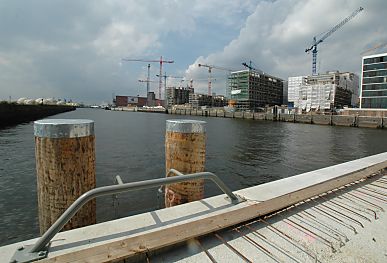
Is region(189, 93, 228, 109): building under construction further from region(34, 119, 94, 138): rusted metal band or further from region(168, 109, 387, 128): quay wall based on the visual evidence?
region(34, 119, 94, 138): rusted metal band

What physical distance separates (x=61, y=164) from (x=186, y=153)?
6.15 ft

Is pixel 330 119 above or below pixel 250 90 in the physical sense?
below

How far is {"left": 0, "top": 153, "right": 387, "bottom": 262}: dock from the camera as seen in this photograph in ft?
7.22

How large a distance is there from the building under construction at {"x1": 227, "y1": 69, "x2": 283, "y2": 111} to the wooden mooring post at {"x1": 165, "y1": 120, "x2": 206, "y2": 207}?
14215cm

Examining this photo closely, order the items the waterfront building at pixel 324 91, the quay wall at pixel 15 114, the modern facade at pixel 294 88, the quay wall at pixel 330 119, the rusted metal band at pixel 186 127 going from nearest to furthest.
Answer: the rusted metal band at pixel 186 127 → the quay wall at pixel 15 114 → the quay wall at pixel 330 119 → the waterfront building at pixel 324 91 → the modern facade at pixel 294 88

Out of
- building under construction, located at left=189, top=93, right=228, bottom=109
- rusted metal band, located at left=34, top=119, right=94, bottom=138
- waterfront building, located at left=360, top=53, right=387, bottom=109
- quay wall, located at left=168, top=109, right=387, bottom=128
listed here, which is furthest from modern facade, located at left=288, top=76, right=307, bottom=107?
rusted metal band, located at left=34, top=119, right=94, bottom=138

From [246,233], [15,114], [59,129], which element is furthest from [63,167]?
[15,114]

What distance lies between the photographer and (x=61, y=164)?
8.69 feet

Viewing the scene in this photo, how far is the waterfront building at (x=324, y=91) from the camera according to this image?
103406 millimetres

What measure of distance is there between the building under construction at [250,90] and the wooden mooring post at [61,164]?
144 m

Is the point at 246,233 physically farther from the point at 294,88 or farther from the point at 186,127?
the point at 294,88

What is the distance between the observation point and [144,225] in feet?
8.56

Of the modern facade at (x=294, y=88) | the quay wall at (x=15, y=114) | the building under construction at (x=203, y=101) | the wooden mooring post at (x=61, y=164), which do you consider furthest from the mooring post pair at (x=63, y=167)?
the building under construction at (x=203, y=101)

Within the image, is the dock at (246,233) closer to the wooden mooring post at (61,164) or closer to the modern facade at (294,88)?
the wooden mooring post at (61,164)
